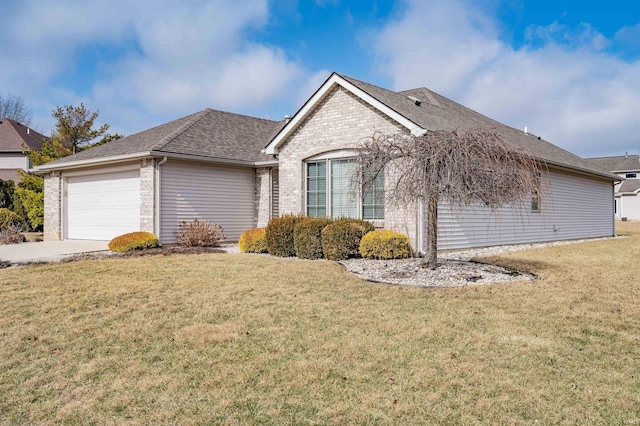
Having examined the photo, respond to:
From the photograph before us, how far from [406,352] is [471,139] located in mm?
4969

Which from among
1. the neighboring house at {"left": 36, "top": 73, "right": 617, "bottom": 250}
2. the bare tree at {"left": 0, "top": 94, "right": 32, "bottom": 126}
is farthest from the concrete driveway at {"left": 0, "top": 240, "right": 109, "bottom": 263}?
the bare tree at {"left": 0, "top": 94, "right": 32, "bottom": 126}

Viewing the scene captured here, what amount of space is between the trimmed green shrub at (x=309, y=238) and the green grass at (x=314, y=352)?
11.1 feet

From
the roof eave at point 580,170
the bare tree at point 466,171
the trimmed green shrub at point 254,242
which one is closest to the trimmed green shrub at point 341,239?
the trimmed green shrub at point 254,242

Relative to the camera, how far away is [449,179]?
8.27 metres

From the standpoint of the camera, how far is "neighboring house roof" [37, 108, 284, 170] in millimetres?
15781

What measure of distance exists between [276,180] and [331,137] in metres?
4.43

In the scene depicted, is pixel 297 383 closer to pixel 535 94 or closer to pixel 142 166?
pixel 142 166

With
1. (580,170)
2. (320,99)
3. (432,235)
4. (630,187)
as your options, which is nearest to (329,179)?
(320,99)

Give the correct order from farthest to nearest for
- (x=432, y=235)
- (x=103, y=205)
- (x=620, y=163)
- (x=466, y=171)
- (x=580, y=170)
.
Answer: (x=620, y=163) → (x=580, y=170) → (x=103, y=205) → (x=432, y=235) → (x=466, y=171)

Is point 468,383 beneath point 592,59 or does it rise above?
beneath

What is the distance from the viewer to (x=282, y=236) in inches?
496

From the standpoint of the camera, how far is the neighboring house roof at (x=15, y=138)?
35.6 meters

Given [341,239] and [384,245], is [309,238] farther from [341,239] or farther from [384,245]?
[384,245]

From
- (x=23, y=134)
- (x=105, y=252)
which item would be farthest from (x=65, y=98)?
(x=105, y=252)
